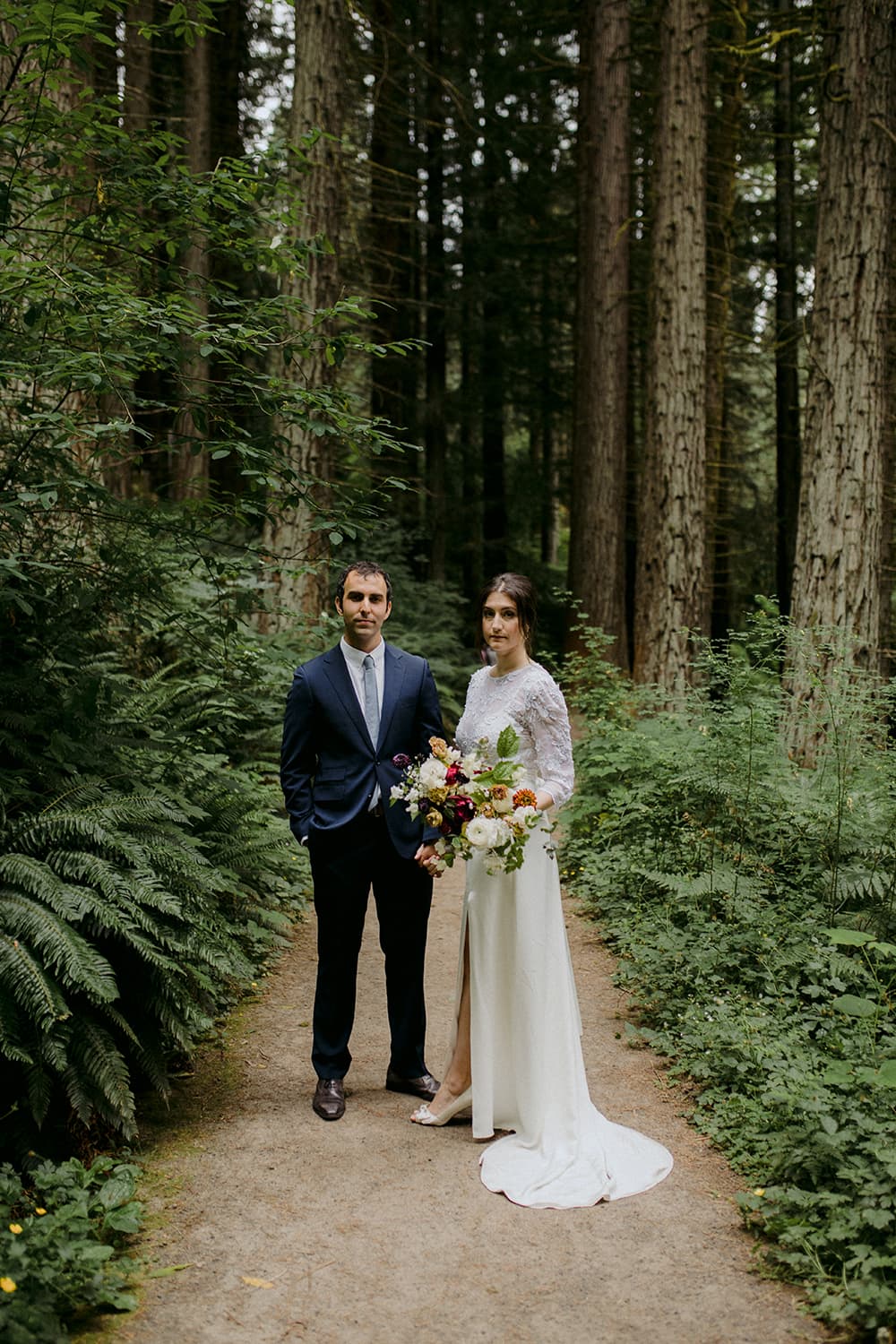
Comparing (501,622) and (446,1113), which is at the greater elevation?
(501,622)

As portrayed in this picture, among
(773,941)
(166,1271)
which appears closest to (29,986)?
(166,1271)

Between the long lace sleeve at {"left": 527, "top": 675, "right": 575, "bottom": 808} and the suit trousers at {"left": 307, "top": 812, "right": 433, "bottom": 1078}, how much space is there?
79 cm

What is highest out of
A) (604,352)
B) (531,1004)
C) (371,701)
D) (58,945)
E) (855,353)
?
(604,352)

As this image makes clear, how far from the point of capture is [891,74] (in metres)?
8.72

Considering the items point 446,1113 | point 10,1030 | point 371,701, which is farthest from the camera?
point 371,701

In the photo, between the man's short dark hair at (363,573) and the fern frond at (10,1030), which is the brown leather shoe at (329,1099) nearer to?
the fern frond at (10,1030)

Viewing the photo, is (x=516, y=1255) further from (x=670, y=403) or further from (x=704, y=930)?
(x=670, y=403)

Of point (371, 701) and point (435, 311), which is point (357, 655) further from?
point (435, 311)

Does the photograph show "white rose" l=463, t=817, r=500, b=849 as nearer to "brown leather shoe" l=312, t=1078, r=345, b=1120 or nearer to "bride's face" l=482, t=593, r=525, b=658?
"bride's face" l=482, t=593, r=525, b=658

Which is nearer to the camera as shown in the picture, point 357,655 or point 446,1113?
point 446,1113

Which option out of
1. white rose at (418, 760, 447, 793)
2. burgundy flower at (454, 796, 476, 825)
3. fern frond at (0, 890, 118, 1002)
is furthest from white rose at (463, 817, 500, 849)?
fern frond at (0, 890, 118, 1002)

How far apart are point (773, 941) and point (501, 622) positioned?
2.61 metres

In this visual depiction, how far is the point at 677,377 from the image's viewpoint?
11.8 m

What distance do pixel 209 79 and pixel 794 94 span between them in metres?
12.0
